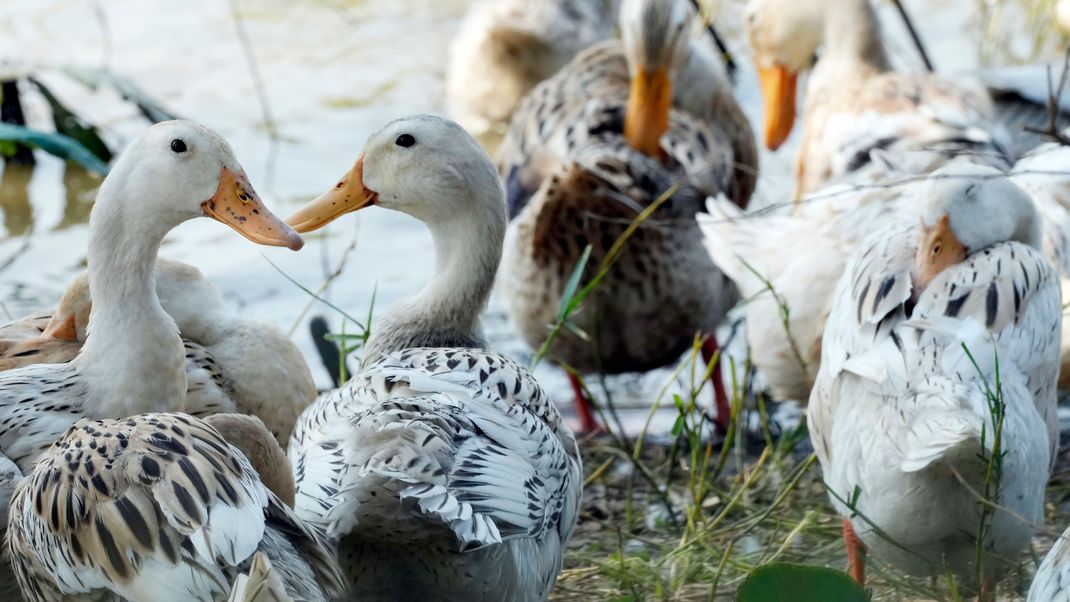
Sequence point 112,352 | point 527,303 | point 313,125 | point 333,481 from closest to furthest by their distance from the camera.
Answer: point 333,481, point 112,352, point 527,303, point 313,125

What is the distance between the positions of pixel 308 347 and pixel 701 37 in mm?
3929

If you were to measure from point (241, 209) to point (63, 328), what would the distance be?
2.74 feet

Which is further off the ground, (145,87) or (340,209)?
(340,209)

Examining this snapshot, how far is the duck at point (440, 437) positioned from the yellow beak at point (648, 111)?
1780mm

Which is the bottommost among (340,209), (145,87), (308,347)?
(308,347)

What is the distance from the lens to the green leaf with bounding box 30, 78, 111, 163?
736cm

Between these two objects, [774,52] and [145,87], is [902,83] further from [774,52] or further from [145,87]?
[145,87]

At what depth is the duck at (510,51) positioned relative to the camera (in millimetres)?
8953

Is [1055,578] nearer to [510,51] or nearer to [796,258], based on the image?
[796,258]

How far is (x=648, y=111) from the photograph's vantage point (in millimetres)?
5969

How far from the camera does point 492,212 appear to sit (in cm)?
423

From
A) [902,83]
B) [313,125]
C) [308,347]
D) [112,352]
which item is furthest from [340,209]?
[313,125]

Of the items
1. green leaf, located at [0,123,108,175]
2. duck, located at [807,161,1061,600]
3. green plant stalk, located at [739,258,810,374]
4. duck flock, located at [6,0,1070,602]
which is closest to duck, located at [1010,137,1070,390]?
duck flock, located at [6,0,1070,602]

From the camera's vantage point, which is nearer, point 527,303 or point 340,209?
point 340,209
